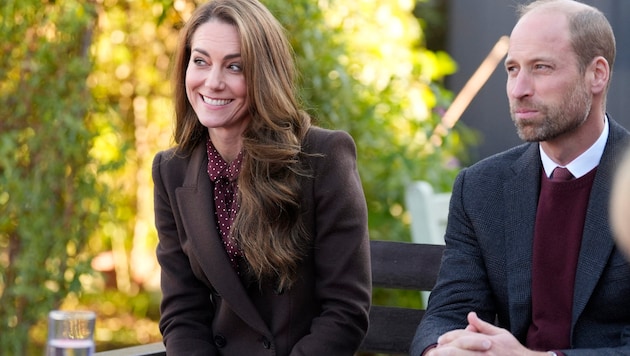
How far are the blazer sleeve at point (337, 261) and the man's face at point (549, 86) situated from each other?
0.56 meters

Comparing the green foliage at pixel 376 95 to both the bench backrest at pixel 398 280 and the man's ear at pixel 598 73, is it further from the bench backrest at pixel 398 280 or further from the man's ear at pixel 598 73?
the man's ear at pixel 598 73

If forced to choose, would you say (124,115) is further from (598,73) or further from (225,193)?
(598,73)

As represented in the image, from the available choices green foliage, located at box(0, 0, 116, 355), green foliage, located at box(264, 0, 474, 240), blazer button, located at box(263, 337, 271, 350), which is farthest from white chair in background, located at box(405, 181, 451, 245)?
blazer button, located at box(263, 337, 271, 350)

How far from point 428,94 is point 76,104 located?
1.83m

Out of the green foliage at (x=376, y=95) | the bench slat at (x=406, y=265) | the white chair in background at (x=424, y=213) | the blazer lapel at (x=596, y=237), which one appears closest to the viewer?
the blazer lapel at (x=596, y=237)

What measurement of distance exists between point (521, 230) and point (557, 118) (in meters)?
0.31

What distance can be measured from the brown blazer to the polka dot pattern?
27mm

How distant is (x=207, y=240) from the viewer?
3.22m

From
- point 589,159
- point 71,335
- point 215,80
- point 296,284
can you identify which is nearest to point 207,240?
point 296,284

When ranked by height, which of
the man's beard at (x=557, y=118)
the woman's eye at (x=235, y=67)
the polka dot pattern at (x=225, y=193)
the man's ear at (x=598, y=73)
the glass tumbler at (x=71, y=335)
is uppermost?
the man's ear at (x=598, y=73)

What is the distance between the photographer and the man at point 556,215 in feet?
9.29

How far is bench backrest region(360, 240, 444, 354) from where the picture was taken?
11.5 feet

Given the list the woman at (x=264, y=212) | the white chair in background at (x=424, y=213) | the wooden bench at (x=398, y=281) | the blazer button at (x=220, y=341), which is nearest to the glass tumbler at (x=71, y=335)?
the woman at (x=264, y=212)

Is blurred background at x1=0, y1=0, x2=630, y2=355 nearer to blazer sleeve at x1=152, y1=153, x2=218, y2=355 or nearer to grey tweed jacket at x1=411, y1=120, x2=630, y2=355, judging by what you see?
blazer sleeve at x1=152, y1=153, x2=218, y2=355
